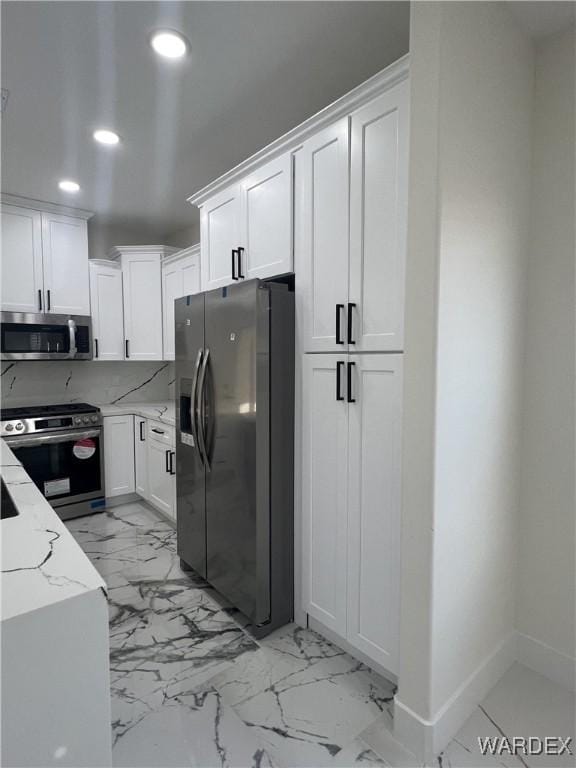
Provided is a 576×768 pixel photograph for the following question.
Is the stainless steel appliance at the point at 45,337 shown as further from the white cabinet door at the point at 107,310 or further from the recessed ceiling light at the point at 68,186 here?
the recessed ceiling light at the point at 68,186

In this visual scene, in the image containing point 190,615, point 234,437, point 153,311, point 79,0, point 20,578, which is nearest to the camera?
point 20,578

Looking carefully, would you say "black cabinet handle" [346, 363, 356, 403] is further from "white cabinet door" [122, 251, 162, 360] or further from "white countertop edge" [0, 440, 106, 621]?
"white cabinet door" [122, 251, 162, 360]

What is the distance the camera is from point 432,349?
4.48 ft

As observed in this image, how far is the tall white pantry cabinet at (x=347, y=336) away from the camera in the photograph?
64.8 inches

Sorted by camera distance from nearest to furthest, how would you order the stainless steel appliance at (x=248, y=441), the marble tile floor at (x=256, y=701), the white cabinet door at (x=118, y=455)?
the marble tile floor at (x=256, y=701)
the stainless steel appliance at (x=248, y=441)
the white cabinet door at (x=118, y=455)

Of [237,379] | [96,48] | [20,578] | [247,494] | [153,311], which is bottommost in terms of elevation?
[247,494]

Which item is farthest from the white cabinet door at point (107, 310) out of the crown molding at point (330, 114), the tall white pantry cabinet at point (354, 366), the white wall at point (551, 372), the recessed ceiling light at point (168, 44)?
the white wall at point (551, 372)

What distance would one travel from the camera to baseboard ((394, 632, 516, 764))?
1442 mm

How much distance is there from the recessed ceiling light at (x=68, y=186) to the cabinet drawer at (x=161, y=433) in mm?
1862

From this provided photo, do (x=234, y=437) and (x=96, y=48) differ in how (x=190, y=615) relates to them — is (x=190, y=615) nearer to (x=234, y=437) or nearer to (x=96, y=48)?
(x=234, y=437)

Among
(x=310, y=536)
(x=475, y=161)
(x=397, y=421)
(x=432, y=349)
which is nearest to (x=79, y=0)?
(x=475, y=161)

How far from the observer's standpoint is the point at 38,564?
37.3 inches

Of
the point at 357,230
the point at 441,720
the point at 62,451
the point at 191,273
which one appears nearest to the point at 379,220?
the point at 357,230

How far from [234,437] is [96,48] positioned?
1.78m
